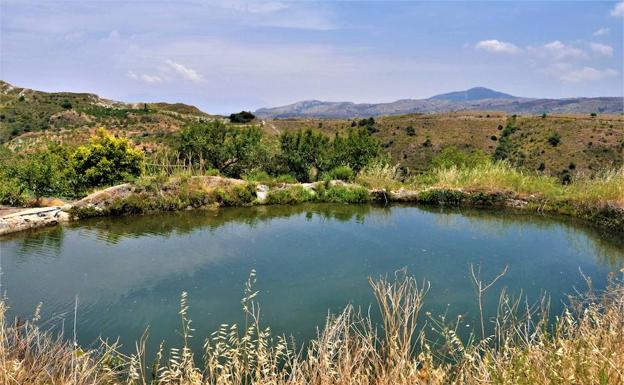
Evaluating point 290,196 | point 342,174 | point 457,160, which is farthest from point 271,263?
point 457,160

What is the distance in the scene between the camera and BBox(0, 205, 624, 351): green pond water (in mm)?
6965

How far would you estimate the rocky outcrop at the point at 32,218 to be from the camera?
11.1 metres

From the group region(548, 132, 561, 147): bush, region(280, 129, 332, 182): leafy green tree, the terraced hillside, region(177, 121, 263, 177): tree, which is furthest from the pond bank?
region(548, 132, 561, 147): bush

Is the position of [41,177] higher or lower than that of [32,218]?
higher

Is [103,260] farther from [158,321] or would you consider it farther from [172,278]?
[158,321]

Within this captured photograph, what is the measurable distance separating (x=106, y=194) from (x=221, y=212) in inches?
144

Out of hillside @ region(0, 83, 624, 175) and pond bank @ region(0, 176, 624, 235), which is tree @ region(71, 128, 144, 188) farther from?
hillside @ region(0, 83, 624, 175)

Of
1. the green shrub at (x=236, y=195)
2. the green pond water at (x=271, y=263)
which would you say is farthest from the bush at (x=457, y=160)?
the green shrub at (x=236, y=195)

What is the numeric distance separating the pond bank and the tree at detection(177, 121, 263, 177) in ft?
10.1

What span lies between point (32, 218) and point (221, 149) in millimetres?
8428

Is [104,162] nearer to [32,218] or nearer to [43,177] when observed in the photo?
[43,177]

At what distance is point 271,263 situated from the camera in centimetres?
945

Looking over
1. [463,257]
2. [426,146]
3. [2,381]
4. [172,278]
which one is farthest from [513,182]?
[426,146]

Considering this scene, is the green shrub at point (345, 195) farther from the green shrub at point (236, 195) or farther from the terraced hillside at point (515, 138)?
the terraced hillside at point (515, 138)
